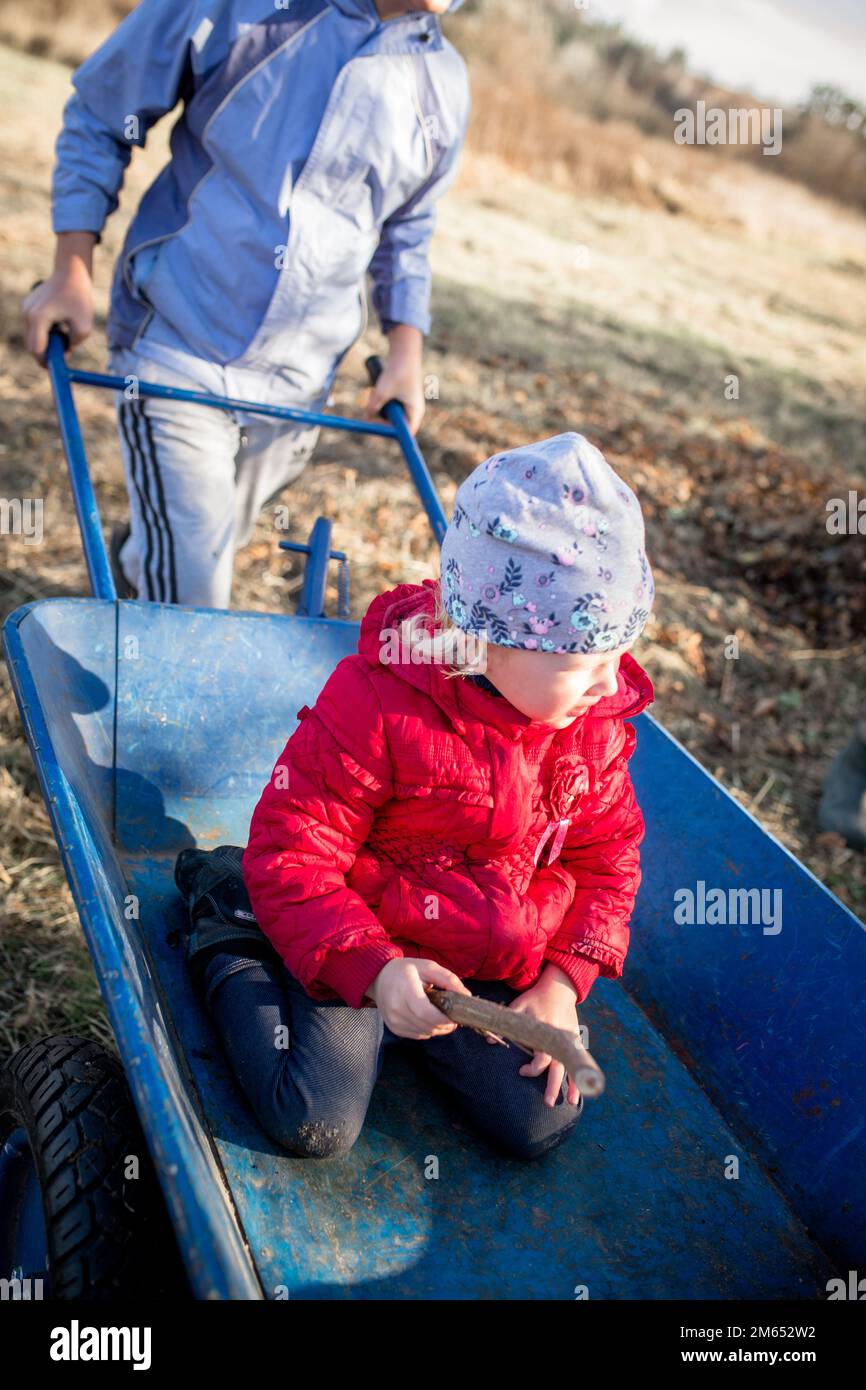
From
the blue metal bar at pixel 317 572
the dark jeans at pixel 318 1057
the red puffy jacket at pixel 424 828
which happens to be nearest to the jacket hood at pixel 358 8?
the blue metal bar at pixel 317 572

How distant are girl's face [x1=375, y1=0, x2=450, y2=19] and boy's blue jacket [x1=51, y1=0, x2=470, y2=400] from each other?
2 cm

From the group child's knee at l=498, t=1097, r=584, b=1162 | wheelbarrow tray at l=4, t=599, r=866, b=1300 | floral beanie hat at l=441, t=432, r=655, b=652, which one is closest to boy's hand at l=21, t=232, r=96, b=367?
wheelbarrow tray at l=4, t=599, r=866, b=1300

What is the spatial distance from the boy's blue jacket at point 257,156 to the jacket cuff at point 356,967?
1.77 m

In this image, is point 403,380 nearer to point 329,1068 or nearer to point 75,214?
point 75,214

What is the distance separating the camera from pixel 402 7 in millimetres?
2734

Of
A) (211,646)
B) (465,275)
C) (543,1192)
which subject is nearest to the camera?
(543,1192)

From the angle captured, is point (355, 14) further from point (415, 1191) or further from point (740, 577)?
point (740, 577)

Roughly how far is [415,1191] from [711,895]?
818 mm

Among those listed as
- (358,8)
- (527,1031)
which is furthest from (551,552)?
(358,8)

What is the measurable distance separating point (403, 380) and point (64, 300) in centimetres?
91

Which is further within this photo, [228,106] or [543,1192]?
[228,106]

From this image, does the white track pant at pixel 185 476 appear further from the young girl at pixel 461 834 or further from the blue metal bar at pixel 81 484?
the young girl at pixel 461 834
